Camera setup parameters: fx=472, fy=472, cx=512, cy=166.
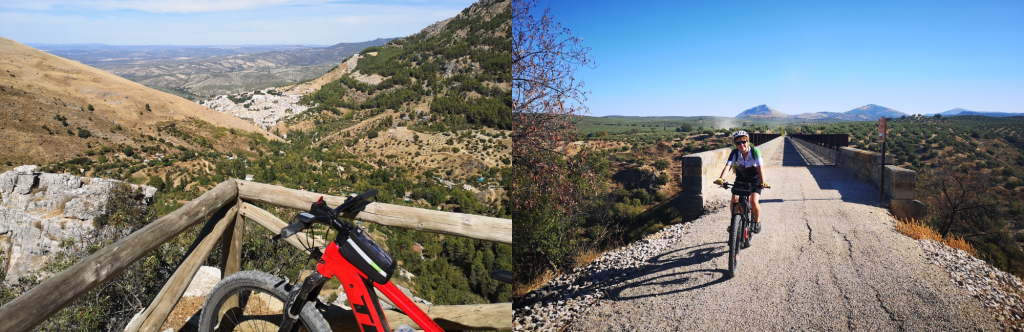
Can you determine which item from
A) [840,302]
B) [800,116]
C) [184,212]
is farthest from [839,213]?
[184,212]

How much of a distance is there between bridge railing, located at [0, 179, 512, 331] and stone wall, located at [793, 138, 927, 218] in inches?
66.4

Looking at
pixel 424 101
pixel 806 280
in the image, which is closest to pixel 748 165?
Result: pixel 806 280

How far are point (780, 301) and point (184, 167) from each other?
61.3 m

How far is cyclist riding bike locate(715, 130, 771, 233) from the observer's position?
275 cm

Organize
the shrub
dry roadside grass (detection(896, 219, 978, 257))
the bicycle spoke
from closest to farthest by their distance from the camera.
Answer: dry roadside grass (detection(896, 219, 978, 257)) < the bicycle spoke < the shrub

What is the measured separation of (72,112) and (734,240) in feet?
224

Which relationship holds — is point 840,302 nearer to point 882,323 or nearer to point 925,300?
point 882,323

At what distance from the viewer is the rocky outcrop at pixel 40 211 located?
1223 inches

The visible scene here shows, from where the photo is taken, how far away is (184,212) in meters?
2.66

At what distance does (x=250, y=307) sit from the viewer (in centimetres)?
288

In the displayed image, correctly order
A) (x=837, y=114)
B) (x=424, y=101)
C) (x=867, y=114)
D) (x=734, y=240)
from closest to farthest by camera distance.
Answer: (x=867, y=114)
(x=837, y=114)
(x=734, y=240)
(x=424, y=101)

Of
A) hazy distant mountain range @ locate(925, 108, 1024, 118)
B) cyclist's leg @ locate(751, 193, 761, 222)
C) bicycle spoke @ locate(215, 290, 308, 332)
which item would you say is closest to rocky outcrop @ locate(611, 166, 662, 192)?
cyclist's leg @ locate(751, 193, 761, 222)

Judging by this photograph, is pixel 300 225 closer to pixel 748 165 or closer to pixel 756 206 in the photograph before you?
pixel 756 206

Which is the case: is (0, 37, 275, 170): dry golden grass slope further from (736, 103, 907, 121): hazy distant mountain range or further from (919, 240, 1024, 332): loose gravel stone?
(919, 240, 1024, 332): loose gravel stone
